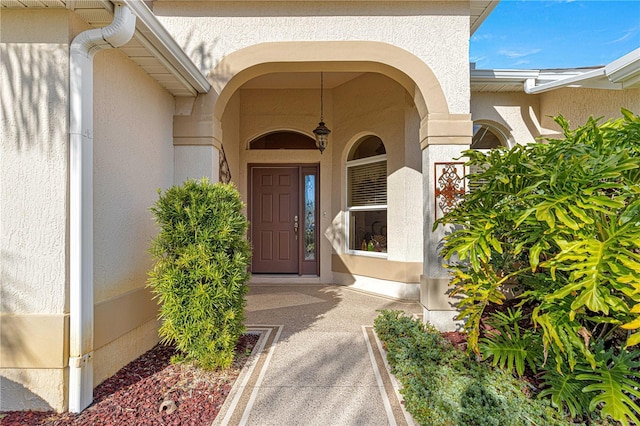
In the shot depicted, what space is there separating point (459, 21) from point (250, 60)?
2610mm

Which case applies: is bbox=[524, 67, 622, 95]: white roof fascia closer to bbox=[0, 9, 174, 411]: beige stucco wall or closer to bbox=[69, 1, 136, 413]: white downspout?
bbox=[69, 1, 136, 413]: white downspout

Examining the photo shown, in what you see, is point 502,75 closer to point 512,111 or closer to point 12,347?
point 512,111

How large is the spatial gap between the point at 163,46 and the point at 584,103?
5.90m

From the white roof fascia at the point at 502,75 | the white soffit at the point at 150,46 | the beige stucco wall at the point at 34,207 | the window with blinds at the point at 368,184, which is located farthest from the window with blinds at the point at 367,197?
the beige stucco wall at the point at 34,207

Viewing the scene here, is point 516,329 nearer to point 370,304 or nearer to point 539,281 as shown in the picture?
point 539,281

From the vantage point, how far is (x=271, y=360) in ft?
10.8

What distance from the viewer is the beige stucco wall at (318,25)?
13.2 ft

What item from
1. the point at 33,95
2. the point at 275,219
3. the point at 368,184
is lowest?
the point at 275,219

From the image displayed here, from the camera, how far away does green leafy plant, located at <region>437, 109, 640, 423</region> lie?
83.8 inches

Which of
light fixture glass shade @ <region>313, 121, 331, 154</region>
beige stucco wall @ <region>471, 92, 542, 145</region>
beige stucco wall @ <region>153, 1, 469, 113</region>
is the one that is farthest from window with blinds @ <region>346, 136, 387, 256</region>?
beige stucco wall @ <region>153, 1, 469, 113</region>

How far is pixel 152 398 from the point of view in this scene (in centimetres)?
269

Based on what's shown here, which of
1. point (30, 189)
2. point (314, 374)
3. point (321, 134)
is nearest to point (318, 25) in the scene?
point (321, 134)

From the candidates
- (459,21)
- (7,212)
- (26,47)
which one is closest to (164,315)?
(7,212)

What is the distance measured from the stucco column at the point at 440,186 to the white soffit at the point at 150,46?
285cm
